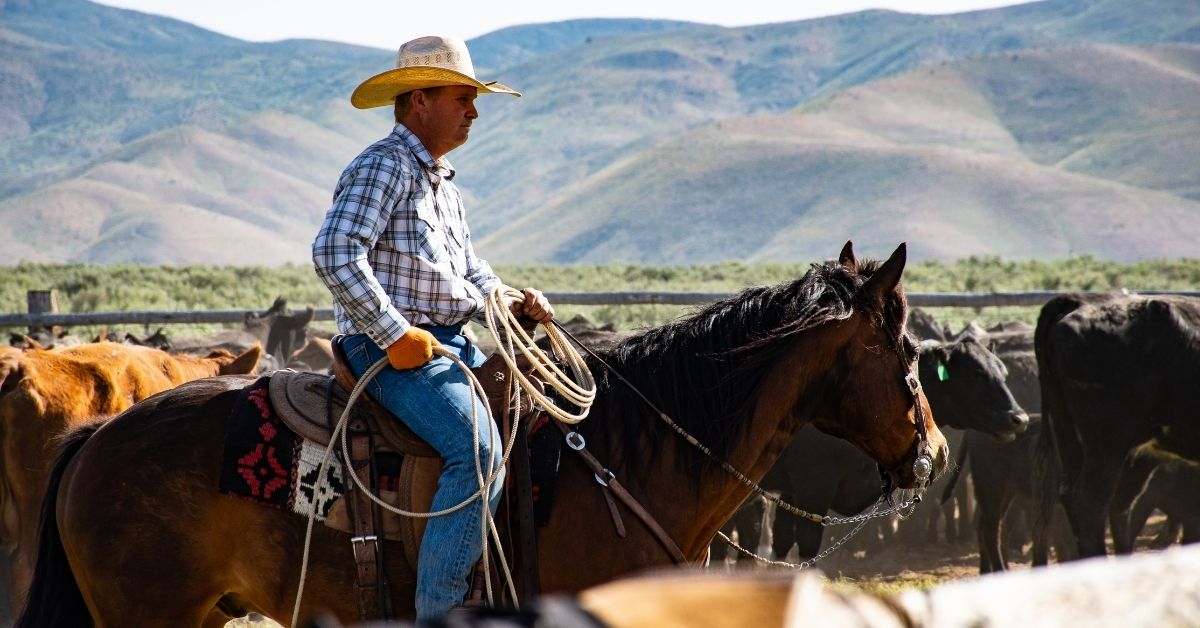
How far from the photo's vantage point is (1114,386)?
786 centimetres

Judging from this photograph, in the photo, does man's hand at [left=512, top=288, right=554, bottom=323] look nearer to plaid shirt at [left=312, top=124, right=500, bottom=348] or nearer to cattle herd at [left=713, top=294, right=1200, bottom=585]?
plaid shirt at [left=312, top=124, right=500, bottom=348]

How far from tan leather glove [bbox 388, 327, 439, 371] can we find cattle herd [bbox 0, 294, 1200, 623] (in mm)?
4192

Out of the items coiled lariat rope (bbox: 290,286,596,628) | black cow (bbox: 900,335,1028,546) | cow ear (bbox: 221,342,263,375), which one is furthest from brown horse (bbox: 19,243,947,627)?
cow ear (bbox: 221,342,263,375)

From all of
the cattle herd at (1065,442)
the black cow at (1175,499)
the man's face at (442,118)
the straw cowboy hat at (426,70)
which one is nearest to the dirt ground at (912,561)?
the cattle herd at (1065,442)

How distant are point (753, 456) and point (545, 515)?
2.67 feet

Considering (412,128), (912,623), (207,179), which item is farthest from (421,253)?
(207,179)

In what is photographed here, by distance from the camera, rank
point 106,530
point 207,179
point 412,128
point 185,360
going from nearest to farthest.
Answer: point 106,530, point 412,128, point 185,360, point 207,179

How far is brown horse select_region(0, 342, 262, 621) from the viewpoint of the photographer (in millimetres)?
6926

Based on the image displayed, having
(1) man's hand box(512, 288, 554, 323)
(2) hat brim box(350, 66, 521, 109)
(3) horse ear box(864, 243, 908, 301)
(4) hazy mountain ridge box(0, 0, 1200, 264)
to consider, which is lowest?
(4) hazy mountain ridge box(0, 0, 1200, 264)

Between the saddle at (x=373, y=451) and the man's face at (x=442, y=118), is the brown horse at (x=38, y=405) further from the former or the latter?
the man's face at (x=442, y=118)

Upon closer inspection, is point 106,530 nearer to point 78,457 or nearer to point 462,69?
point 78,457

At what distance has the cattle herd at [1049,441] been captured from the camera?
7.73m

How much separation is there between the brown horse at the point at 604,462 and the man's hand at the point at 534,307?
0.27 metres

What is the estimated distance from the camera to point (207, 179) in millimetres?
196125
